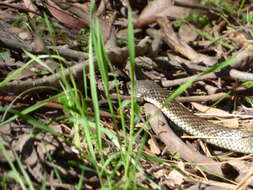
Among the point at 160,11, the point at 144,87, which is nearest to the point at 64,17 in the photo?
the point at 144,87

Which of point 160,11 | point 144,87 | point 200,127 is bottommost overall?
point 200,127

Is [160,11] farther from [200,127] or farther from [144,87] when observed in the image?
[200,127]

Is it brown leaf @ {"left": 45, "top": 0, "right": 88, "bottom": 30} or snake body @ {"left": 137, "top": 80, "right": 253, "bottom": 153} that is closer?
snake body @ {"left": 137, "top": 80, "right": 253, "bottom": 153}

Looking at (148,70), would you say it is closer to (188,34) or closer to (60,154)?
(188,34)

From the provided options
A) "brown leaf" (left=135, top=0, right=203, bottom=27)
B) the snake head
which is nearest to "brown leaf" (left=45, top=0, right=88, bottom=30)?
the snake head

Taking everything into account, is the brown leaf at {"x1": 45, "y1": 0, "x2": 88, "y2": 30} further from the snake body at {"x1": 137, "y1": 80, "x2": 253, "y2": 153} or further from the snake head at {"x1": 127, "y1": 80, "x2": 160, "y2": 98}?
the snake body at {"x1": 137, "y1": 80, "x2": 253, "y2": 153}

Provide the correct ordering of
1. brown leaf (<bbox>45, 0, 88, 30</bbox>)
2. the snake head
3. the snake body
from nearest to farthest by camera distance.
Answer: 1. the snake body
2. the snake head
3. brown leaf (<bbox>45, 0, 88, 30</bbox>)

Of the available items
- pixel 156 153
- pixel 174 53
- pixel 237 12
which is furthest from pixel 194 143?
pixel 237 12

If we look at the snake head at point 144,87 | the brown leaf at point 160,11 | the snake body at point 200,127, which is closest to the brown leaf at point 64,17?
the snake head at point 144,87
